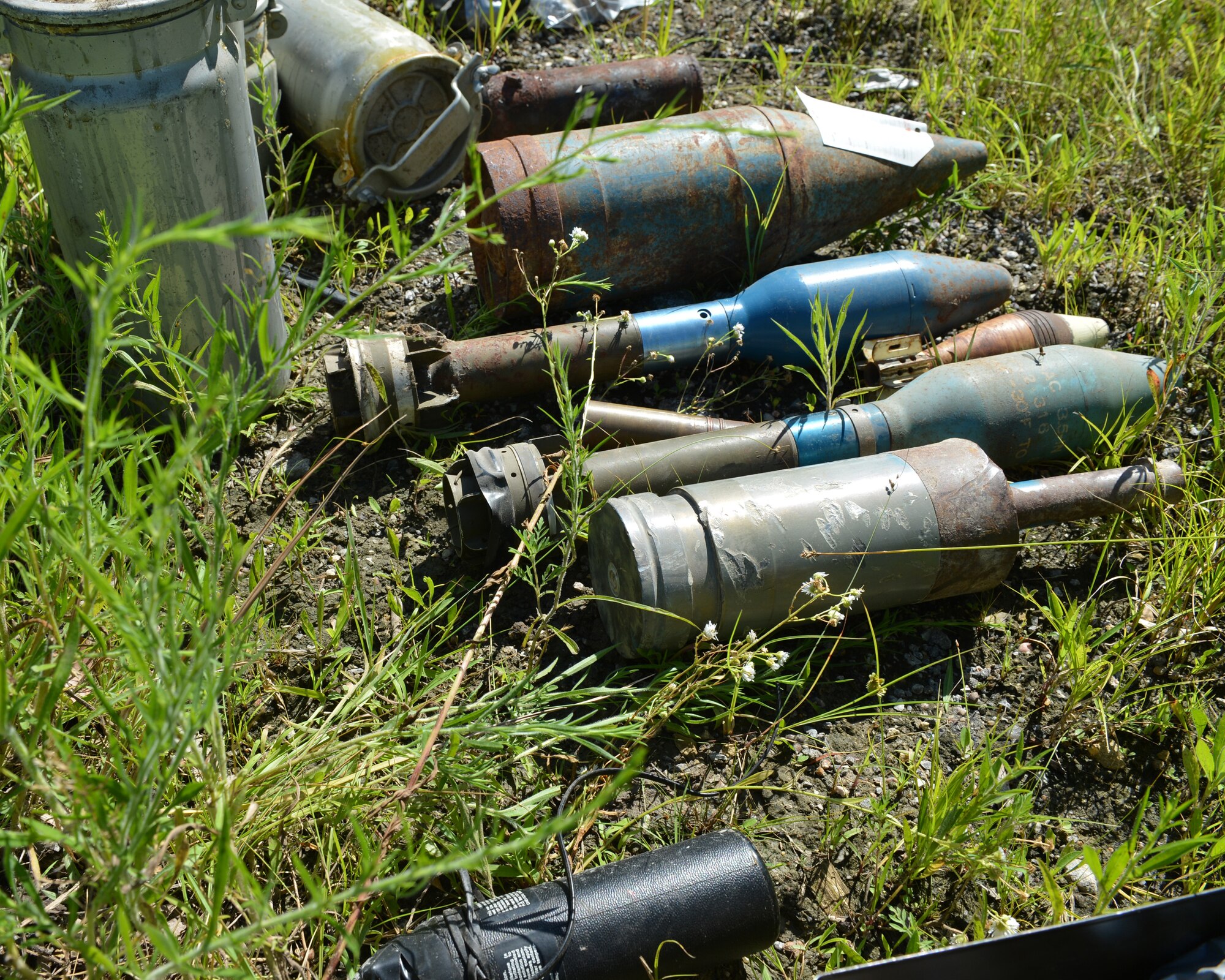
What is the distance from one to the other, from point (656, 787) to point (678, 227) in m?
1.73

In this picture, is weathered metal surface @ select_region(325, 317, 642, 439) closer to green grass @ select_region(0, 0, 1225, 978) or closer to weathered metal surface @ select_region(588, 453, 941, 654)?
A: green grass @ select_region(0, 0, 1225, 978)

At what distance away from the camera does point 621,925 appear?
1.69m

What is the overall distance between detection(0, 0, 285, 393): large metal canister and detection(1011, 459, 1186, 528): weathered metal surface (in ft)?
5.92

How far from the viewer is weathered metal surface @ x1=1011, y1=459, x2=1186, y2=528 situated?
2400 mm

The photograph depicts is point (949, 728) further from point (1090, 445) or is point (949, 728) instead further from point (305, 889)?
point (305, 889)

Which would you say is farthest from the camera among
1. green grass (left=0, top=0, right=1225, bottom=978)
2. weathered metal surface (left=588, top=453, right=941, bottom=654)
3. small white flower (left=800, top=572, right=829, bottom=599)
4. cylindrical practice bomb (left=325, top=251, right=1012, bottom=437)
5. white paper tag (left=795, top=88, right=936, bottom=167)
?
white paper tag (left=795, top=88, right=936, bottom=167)

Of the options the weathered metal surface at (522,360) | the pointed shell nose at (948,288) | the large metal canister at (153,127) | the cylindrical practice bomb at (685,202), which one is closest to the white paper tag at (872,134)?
the cylindrical practice bomb at (685,202)

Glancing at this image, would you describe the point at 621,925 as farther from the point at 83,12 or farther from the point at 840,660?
the point at 83,12

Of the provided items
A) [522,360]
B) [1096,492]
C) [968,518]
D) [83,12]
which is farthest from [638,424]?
[83,12]

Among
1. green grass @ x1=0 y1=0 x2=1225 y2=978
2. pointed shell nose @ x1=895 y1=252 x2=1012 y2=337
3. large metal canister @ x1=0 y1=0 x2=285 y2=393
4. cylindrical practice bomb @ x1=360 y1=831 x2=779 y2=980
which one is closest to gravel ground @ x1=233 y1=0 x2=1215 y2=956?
green grass @ x1=0 y1=0 x2=1225 y2=978

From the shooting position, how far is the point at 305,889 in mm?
1817

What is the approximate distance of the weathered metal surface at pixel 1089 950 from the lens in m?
1.62

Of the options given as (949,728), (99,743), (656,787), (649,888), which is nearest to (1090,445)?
(949,728)

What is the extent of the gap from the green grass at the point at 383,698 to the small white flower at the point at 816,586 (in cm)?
19
